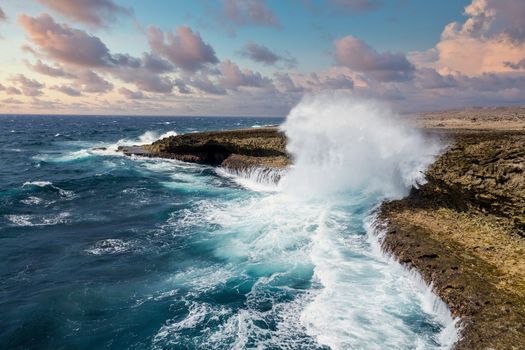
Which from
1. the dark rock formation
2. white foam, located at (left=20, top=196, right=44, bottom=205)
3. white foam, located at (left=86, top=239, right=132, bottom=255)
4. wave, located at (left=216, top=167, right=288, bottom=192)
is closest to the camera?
the dark rock formation

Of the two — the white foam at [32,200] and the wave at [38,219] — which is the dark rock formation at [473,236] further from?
the white foam at [32,200]

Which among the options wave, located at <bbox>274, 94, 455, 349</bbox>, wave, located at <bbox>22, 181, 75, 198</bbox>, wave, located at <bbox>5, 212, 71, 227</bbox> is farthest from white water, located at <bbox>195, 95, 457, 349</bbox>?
wave, located at <bbox>22, 181, 75, 198</bbox>

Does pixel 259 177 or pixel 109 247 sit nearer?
pixel 109 247

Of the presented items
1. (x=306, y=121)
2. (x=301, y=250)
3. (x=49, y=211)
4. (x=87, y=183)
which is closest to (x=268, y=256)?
(x=301, y=250)

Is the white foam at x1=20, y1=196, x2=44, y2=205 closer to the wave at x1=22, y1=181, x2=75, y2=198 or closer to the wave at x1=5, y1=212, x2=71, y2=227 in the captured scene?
the wave at x1=22, y1=181, x2=75, y2=198

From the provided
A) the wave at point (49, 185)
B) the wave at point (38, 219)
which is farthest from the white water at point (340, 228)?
the wave at point (49, 185)

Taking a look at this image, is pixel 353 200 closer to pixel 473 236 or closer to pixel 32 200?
pixel 473 236

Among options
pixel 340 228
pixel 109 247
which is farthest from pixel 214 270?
pixel 340 228
